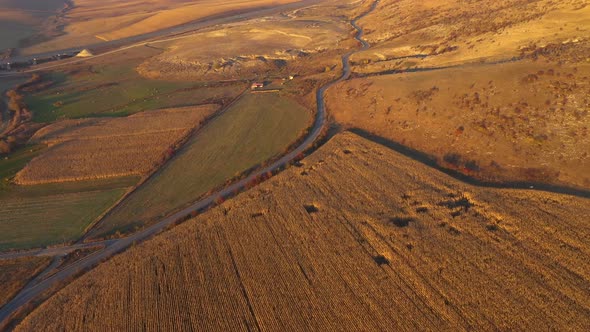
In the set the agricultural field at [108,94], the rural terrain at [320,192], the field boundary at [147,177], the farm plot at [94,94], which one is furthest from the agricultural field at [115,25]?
the field boundary at [147,177]

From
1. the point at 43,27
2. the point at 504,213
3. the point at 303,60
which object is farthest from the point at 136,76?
the point at 43,27

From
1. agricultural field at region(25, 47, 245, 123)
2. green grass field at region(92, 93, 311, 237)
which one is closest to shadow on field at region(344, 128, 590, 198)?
green grass field at region(92, 93, 311, 237)

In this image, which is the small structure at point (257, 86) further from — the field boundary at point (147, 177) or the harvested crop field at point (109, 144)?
the harvested crop field at point (109, 144)

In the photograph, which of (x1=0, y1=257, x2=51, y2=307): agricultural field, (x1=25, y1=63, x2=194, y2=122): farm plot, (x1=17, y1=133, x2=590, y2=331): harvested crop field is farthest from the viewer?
(x1=25, y1=63, x2=194, y2=122): farm plot

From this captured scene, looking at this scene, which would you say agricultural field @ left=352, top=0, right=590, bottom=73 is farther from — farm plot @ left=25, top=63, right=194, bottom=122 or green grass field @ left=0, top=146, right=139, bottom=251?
green grass field @ left=0, top=146, right=139, bottom=251

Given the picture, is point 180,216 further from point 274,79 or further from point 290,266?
point 274,79
